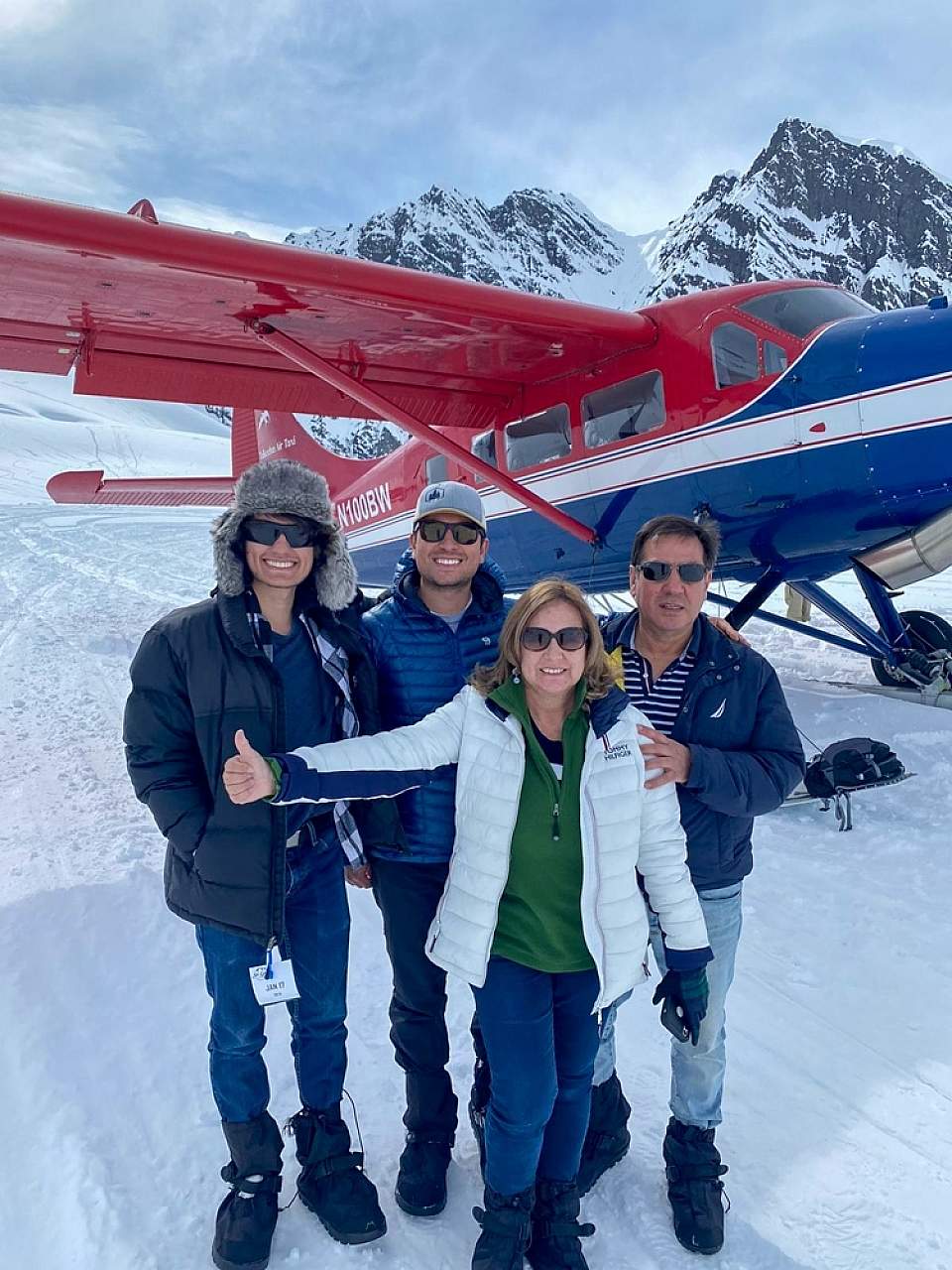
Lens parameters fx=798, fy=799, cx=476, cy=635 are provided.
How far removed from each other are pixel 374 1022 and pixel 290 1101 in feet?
1.29

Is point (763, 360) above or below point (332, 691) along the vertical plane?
above

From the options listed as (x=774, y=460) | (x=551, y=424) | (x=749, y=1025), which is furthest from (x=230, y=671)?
(x=551, y=424)

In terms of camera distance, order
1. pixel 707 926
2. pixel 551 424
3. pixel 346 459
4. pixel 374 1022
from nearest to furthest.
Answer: pixel 707 926, pixel 374 1022, pixel 551 424, pixel 346 459

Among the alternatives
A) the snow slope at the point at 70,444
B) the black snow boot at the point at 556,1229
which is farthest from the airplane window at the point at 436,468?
the snow slope at the point at 70,444

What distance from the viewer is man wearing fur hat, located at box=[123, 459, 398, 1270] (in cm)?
179

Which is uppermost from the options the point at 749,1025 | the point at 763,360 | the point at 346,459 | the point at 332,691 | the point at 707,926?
the point at 346,459

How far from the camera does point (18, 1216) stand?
71.3 inches

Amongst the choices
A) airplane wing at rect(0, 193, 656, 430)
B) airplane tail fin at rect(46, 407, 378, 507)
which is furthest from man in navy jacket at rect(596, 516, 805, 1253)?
airplane tail fin at rect(46, 407, 378, 507)

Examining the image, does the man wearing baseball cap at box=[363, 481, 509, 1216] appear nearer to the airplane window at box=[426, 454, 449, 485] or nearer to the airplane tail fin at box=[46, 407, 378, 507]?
the airplane window at box=[426, 454, 449, 485]

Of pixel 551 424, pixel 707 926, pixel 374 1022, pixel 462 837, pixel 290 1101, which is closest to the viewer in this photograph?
pixel 462 837

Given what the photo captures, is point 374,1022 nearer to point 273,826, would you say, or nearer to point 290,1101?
point 290,1101

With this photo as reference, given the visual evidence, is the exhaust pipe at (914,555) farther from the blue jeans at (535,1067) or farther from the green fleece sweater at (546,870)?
the blue jeans at (535,1067)

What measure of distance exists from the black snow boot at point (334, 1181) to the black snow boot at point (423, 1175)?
86mm

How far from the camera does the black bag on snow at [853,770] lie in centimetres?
398
